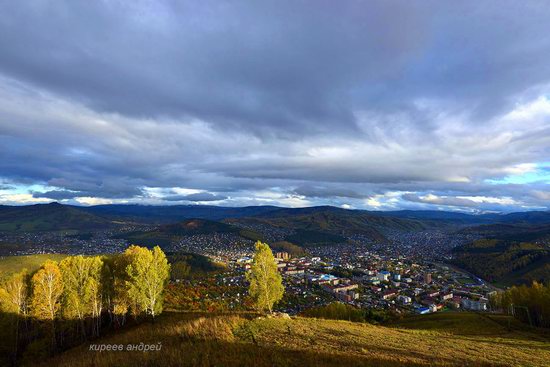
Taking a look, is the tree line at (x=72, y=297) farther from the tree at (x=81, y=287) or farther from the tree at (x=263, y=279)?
the tree at (x=263, y=279)

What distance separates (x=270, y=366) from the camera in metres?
14.6

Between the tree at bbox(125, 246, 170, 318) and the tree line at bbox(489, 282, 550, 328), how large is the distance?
80790mm

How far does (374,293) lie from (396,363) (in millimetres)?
169847

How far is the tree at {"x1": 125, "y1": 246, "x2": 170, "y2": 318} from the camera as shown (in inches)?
1553

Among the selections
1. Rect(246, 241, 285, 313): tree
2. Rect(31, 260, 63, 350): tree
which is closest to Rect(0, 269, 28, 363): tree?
Rect(31, 260, 63, 350): tree

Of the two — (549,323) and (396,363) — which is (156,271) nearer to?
(396,363)

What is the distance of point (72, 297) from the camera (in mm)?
37656

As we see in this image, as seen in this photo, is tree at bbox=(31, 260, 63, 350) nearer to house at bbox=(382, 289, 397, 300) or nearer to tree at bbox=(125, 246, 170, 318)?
tree at bbox=(125, 246, 170, 318)

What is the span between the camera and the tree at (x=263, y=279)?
150ft

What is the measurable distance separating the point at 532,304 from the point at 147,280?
280ft

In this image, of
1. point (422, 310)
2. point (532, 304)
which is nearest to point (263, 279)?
point (532, 304)

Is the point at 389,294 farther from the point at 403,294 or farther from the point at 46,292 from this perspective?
the point at 46,292

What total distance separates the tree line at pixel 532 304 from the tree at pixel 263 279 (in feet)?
206

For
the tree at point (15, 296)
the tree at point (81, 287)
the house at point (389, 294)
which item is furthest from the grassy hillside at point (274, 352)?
the house at point (389, 294)
